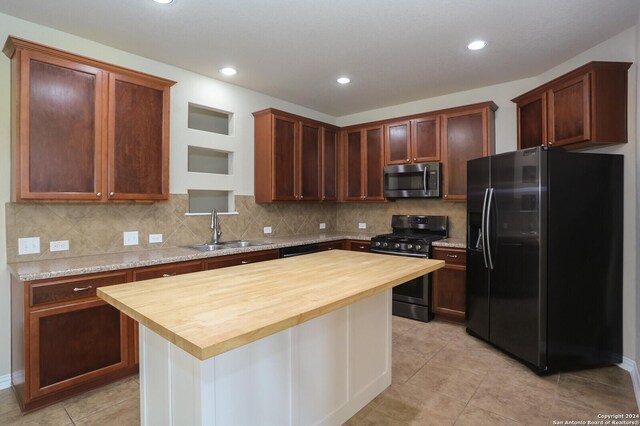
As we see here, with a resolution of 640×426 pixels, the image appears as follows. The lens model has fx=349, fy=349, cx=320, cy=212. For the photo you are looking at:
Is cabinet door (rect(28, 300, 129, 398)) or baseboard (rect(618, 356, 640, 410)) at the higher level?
cabinet door (rect(28, 300, 129, 398))

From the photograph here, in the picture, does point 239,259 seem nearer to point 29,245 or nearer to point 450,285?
point 29,245

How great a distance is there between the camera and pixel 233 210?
397 centimetres

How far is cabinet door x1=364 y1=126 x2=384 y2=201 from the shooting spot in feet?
15.0

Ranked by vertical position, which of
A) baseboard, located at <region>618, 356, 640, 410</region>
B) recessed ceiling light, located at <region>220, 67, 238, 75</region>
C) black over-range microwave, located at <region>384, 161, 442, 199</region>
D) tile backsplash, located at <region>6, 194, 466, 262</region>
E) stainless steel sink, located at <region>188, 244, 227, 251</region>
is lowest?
baseboard, located at <region>618, 356, 640, 410</region>

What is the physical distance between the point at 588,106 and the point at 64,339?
4.15 metres

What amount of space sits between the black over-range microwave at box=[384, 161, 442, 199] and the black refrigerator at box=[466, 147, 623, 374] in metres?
A: 1.16

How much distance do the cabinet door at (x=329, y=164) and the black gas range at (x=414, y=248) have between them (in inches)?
37.1

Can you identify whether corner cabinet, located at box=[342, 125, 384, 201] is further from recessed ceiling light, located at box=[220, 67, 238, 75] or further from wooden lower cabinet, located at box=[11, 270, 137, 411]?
wooden lower cabinet, located at box=[11, 270, 137, 411]

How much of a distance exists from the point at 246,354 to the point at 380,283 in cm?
70

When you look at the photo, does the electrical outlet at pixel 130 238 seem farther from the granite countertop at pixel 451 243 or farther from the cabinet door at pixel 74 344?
the granite countertop at pixel 451 243

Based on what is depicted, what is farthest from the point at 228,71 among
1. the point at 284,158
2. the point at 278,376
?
the point at 278,376

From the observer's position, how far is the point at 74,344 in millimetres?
2318

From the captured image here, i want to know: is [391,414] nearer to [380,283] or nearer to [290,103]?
[380,283]

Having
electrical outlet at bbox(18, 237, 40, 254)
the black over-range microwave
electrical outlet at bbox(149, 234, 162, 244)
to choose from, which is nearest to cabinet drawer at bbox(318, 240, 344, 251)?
the black over-range microwave
